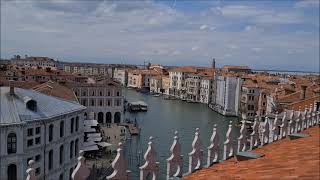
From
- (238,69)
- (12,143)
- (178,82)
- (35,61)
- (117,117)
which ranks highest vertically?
(35,61)

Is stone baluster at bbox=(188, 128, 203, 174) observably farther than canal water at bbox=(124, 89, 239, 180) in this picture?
No

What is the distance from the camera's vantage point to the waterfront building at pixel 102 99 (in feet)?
143

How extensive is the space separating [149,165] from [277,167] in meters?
1.44

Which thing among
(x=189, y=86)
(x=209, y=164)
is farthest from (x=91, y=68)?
(x=209, y=164)

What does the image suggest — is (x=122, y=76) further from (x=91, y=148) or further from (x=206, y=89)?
(x=91, y=148)

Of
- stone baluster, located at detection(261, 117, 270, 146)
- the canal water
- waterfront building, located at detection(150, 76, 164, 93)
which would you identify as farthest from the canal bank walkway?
waterfront building, located at detection(150, 76, 164, 93)

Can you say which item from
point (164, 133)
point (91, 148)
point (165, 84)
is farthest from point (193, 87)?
point (91, 148)

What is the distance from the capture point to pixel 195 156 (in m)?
5.47

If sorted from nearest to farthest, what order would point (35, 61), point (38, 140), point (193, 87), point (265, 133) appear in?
1. point (265, 133)
2. point (38, 140)
3. point (193, 87)
4. point (35, 61)

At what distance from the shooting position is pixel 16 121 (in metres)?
17.8

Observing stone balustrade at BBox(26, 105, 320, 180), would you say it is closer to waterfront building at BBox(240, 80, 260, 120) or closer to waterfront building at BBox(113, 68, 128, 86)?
waterfront building at BBox(240, 80, 260, 120)

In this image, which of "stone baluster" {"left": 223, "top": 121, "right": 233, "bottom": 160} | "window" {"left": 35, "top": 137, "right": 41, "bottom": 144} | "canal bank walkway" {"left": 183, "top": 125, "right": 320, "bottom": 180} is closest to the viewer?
"canal bank walkway" {"left": 183, "top": 125, "right": 320, "bottom": 180}

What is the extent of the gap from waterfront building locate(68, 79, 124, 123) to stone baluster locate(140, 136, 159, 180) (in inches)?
1537

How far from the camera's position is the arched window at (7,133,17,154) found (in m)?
17.7
